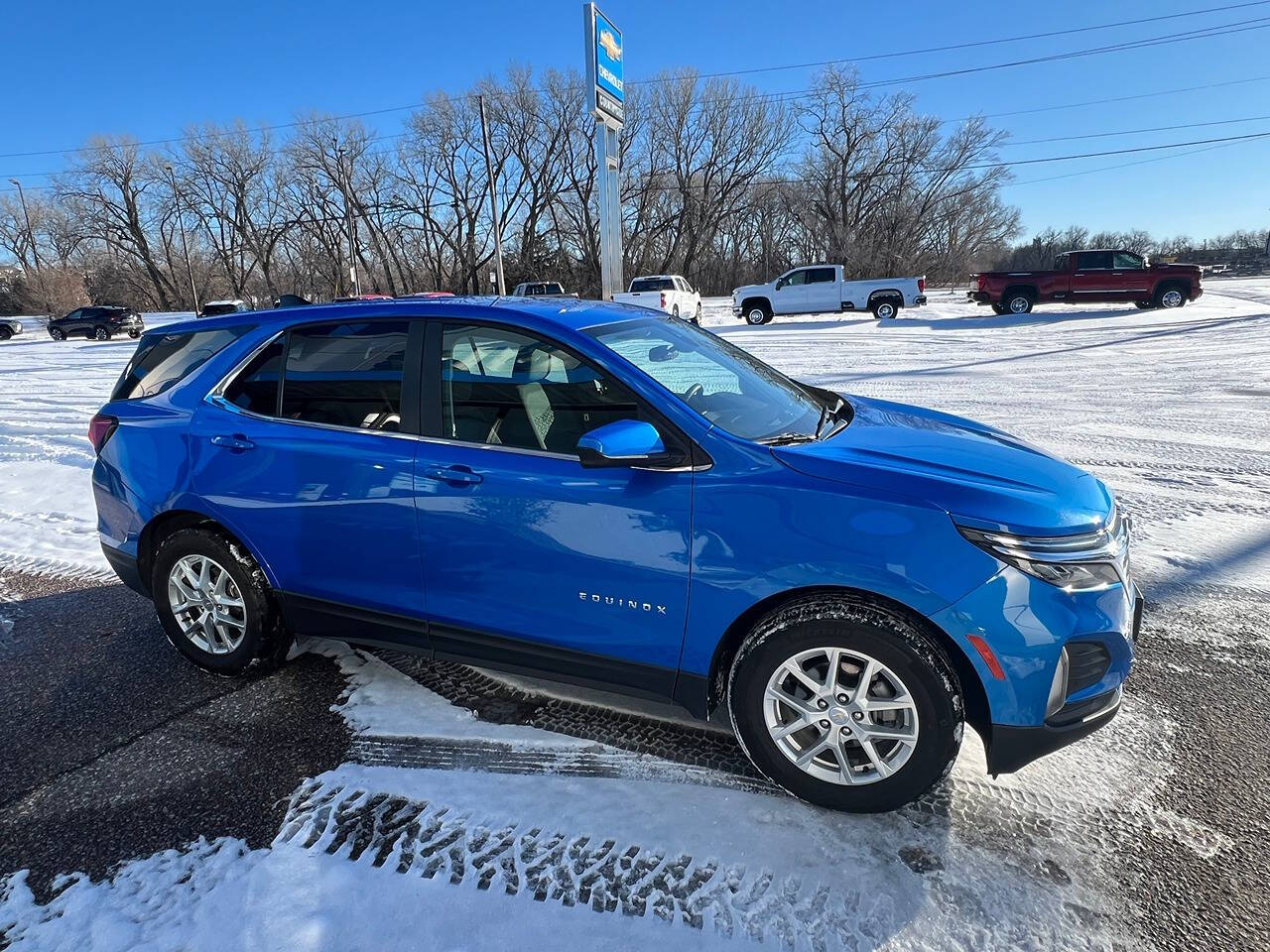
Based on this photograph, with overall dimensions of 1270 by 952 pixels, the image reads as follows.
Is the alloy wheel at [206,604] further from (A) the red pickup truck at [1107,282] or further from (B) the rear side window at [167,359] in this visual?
(A) the red pickup truck at [1107,282]

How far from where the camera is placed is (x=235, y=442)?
330cm

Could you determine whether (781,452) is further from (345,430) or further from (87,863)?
(87,863)

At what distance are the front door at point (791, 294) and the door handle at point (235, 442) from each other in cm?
2500

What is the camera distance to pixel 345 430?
3.09 metres

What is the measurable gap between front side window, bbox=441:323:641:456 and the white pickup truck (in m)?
24.2

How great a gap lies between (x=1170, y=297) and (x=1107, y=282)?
93.7 inches

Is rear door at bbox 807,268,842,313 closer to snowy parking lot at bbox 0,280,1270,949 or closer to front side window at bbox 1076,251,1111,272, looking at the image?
front side window at bbox 1076,251,1111,272

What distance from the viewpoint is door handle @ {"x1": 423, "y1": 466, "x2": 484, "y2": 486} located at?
278 cm

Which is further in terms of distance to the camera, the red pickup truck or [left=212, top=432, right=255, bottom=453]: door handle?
the red pickup truck

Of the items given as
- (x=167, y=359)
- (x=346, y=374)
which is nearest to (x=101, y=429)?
(x=167, y=359)

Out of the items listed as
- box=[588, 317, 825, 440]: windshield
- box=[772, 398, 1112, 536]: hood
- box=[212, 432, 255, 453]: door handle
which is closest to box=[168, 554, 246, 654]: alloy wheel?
box=[212, 432, 255, 453]: door handle

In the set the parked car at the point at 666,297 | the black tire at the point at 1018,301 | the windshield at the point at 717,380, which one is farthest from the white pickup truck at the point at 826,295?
the windshield at the point at 717,380

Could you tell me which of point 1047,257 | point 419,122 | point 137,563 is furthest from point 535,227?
point 137,563

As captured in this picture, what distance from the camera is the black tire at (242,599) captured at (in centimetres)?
336
